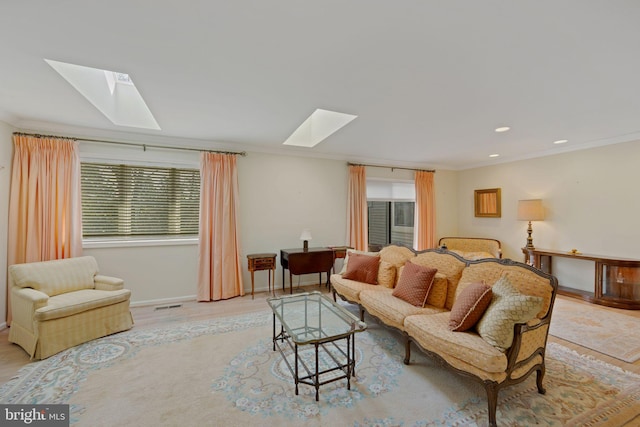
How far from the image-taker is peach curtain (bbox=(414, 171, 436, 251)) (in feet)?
18.9

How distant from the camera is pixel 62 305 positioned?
99.1 inches

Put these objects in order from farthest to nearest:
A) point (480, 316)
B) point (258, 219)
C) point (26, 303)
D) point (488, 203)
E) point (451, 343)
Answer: point (488, 203), point (258, 219), point (26, 303), point (480, 316), point (451, 343)

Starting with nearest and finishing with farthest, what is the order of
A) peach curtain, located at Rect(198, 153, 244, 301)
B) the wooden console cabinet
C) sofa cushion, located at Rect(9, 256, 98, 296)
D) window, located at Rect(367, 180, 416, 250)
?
1. sofa cushion, located at Rect(9, 256, 98, 296)
2. the wooden console cabinet
3. peach curtain, located at Rect(198, 153, 244, 301)
4. window, located at Rect(367, 180, 416, 250)

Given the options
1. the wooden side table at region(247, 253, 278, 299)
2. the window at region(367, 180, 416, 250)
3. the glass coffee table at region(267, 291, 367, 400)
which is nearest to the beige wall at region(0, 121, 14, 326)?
the wooden side table at region(247, 253, 278, 299)

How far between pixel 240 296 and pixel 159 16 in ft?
12.1

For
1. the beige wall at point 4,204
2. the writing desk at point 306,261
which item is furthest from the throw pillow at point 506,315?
the beige wall at point 4,204

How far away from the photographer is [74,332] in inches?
102

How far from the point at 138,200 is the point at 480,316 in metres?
4.47

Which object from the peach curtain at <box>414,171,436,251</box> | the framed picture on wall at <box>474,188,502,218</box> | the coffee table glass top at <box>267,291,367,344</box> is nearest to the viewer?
the coffee table glass top at <box>267,291,367,344</box>

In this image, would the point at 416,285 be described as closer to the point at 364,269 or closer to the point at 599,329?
the point at 364,269

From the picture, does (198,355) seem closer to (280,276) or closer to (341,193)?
(280,276)

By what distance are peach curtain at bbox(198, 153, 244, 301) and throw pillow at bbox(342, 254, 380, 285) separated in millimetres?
1850

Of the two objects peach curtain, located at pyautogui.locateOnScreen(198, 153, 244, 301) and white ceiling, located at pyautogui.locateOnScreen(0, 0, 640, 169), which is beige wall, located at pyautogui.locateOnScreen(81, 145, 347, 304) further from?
white ceiling, located at pyautogui.locateOnScreen(0, 0, 640, 169)

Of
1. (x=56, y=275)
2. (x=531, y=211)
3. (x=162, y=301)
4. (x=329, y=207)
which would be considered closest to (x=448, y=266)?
(x=329, y=207)
